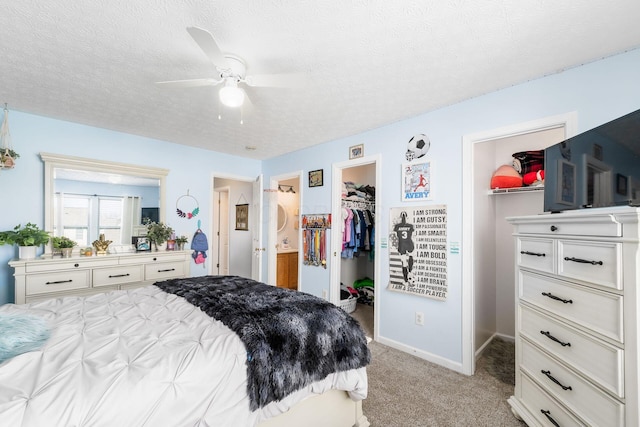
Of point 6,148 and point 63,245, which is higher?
point 6,148

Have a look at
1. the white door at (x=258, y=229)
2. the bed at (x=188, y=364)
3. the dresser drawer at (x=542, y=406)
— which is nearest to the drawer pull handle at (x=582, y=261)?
the dresser drawer at (x=542, y=406)

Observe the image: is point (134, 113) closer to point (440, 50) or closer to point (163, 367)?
point (163, 367)

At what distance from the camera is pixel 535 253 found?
1.65 m

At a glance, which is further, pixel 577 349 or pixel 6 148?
pixel 6 148

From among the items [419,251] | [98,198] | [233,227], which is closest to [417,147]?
[419,251]

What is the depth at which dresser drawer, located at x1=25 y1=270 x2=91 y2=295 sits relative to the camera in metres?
2.52

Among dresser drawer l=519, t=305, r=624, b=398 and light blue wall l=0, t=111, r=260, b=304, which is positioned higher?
light blue wall l=0, t=111, r=260, b=304

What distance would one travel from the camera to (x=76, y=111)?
8.80 feet

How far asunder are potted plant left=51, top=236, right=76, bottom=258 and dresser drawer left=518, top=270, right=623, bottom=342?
4.08m

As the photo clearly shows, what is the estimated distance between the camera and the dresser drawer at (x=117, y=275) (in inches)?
113

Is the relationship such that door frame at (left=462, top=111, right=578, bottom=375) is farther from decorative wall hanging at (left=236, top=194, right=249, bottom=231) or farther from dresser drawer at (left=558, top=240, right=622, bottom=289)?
decorative wall hanging at (left=236, top=194, right=249, bottom=231)

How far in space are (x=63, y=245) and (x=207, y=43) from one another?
9.16 ft

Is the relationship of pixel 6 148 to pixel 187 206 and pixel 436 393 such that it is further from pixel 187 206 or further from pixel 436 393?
pixel 436 393

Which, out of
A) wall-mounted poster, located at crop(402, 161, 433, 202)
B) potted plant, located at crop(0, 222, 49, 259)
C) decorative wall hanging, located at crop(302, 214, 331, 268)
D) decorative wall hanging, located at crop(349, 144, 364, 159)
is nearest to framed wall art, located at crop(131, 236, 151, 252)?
potted plant, located at crop(0, 222, 49, 259)
